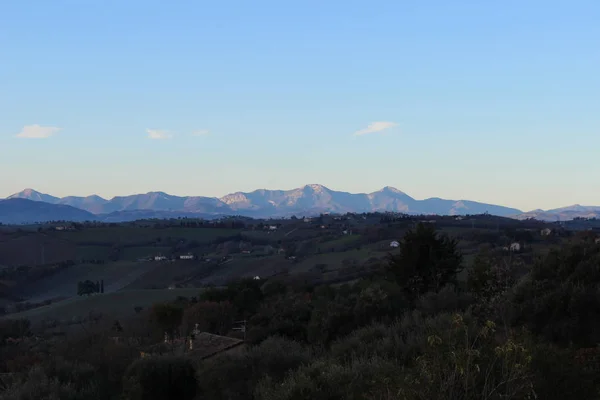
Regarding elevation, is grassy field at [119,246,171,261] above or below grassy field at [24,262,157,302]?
above

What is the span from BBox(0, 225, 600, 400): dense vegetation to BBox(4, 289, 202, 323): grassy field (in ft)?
55.1

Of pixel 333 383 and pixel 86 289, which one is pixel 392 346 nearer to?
pixel 333 383

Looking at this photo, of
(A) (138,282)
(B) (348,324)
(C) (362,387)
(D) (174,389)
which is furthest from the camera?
(A) (138,282)

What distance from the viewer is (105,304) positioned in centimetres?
7100

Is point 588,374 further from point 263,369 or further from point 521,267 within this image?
point 521,267

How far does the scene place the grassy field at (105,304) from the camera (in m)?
66.2

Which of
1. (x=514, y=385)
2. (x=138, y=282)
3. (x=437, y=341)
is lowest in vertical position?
(x=138, y=282)

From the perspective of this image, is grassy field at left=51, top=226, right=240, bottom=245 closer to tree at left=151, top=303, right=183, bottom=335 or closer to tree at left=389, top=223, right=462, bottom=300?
tree at left=151, top=303, right=183, bottom=335

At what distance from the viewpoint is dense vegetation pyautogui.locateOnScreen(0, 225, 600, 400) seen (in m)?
8.96

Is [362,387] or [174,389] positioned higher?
[362,387]

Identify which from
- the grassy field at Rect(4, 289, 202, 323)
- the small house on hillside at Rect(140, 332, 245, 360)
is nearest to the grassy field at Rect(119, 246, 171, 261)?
the grassy field at Rect(4, 289, 202, 323)

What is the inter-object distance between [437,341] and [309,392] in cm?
574

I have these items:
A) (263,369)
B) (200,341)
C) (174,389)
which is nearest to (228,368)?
(263,369)

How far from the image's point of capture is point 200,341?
3516 cm
